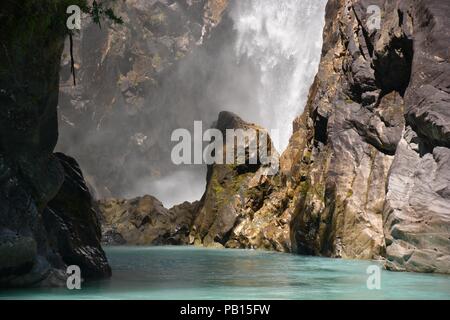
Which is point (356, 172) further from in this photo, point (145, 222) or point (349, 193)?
point (145, 222)

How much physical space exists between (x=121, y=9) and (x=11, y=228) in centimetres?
14315

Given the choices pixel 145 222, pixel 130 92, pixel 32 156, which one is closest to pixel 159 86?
pixel 130 92

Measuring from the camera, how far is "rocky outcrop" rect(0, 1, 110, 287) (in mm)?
17234

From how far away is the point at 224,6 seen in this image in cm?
15862

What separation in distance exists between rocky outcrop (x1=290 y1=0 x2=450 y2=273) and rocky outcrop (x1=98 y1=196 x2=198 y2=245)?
31437 millimetres

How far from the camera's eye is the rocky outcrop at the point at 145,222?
83500mm

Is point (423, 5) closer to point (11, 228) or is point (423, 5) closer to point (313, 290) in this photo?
point (313, 290)

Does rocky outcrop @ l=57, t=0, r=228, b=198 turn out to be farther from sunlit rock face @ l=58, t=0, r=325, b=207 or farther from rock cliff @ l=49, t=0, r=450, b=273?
rock cliff @ l=49, t=0, r=450, b=273

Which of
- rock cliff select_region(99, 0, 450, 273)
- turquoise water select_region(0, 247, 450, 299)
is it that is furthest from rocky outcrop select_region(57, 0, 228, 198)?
turquoise water select_region(0, 247, 450, 299)

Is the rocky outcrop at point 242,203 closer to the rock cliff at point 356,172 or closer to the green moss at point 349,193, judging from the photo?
the rock cliff at point 356,172

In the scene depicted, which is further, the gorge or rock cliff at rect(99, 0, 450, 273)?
rock cliff at rect(99, 0, 450, 273)

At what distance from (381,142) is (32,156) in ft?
88.7

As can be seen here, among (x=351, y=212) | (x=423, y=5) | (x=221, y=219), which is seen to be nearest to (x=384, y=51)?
(x=423, y=5)

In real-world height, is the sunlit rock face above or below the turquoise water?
above
